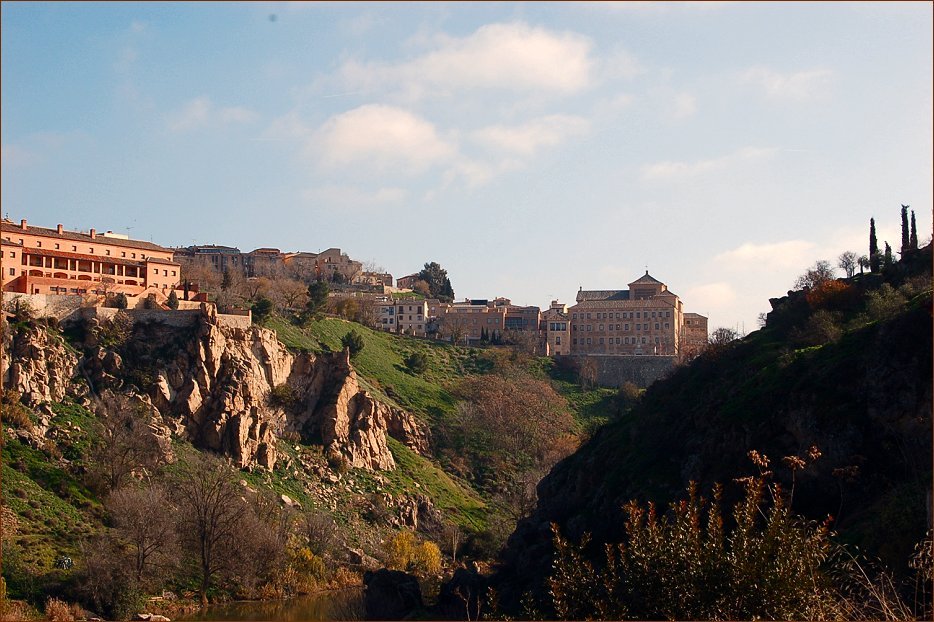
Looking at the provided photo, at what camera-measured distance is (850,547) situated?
2583cm

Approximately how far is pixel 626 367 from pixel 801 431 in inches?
2340

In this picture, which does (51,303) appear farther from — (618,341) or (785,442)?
(618,341)

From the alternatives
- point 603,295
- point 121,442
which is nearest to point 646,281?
point 603,295

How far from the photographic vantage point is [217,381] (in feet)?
192

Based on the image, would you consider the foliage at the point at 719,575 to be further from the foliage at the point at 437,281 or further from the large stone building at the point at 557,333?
the foliage at the point at 437,281

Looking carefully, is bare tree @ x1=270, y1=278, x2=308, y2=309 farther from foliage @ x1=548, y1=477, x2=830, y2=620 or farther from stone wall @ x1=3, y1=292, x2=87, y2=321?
foliage @ x1=548, y1=477, x2=830, y2=620

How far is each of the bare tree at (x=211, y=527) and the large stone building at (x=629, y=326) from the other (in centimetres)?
6069

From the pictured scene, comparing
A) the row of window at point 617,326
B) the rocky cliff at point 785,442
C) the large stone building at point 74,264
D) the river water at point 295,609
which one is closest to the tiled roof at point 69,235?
the large stone building at point 74,264

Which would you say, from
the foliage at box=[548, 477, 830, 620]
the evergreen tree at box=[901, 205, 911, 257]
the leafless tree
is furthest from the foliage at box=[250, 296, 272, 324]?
the foliage at box=[548, 477, 830, 620]

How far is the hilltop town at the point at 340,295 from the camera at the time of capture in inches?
2486

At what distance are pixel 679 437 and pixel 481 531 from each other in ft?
70.8

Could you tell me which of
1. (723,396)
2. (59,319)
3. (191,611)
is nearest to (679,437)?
(723,396)

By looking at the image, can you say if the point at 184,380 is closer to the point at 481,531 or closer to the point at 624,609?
the point at 481,531

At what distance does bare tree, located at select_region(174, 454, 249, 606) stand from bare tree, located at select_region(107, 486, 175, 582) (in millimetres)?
1080
